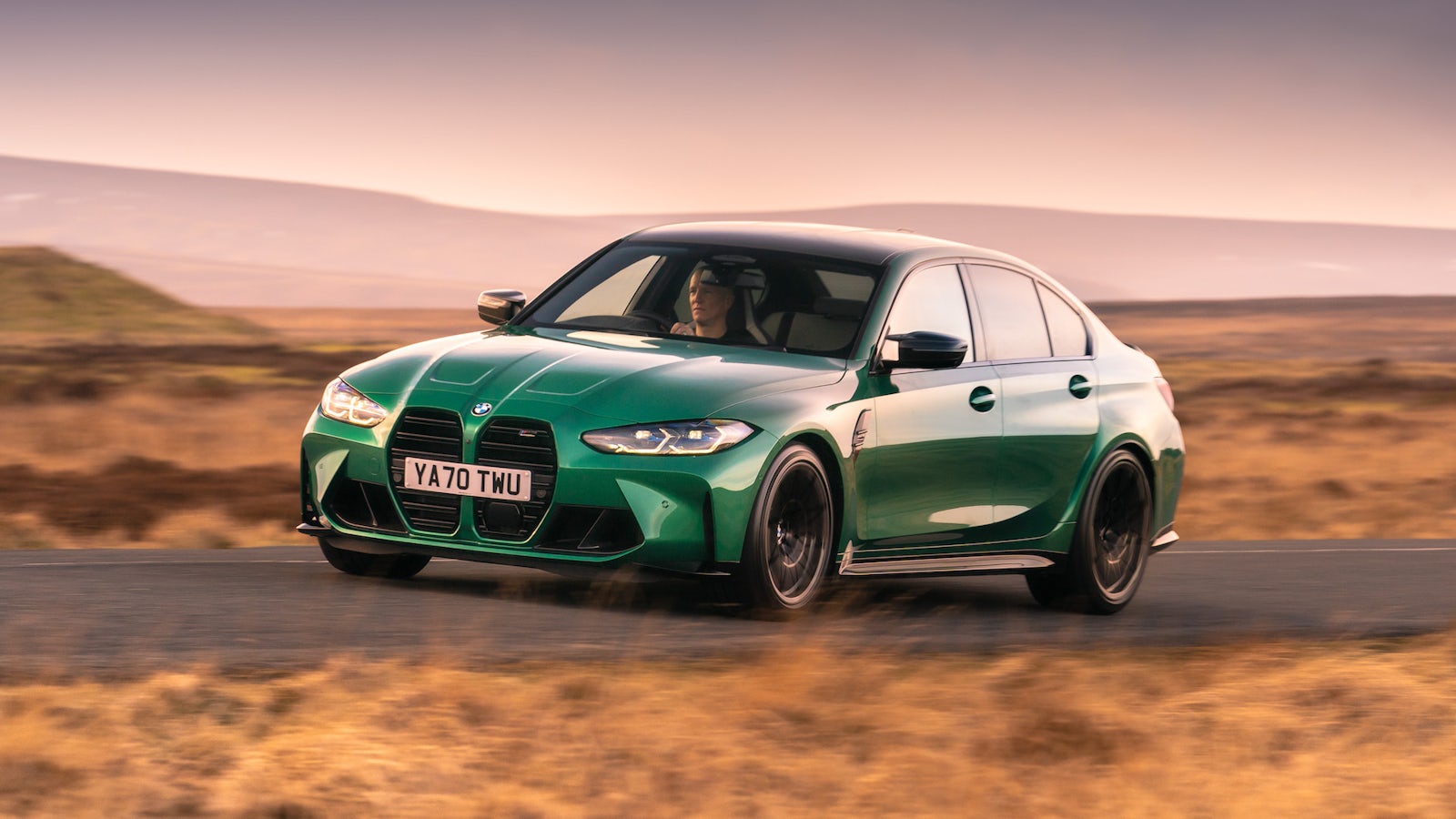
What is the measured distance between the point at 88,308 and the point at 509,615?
219ft

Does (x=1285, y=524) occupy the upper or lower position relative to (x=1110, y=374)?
lower

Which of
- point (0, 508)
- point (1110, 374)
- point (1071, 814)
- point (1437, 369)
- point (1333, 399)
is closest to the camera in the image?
point (1071, 814)

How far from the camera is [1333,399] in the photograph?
5141 cm

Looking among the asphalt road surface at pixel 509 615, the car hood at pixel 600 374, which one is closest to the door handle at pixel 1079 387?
the asphalt road surface at pixel 509 615

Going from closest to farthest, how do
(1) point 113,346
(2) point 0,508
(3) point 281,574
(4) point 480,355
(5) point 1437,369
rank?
(4) point 480,355 < (3) point 281,574 < (2) point 0,508 < (1) point 113,346 < (5) point 1437,369

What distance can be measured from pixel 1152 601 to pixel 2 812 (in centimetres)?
715

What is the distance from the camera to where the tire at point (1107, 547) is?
1025 centimetres

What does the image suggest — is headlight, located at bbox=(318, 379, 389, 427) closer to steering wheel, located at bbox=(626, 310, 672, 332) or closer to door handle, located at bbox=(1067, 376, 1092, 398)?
steering wheel, located at bbox=(626, 310, 672, 332)

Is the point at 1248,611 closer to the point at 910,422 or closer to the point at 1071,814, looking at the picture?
the point at 910,422

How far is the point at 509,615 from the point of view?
8.48 meters

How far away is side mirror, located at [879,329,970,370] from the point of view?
893 centimetres

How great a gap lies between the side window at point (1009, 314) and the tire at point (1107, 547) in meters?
0.69

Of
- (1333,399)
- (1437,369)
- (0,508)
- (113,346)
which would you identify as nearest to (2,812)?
(0,508)

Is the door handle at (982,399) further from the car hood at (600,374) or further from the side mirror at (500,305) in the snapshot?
the side mirror at (500,305)
